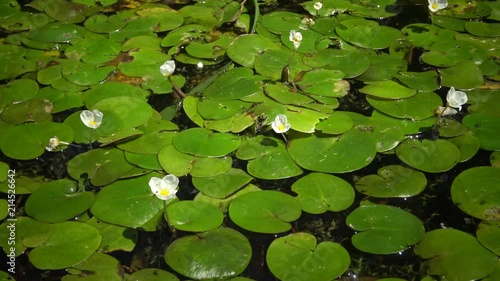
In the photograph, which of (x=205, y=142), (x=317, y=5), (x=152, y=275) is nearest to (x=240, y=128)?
(x=205, y=142)

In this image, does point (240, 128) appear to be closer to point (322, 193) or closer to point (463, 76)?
point (322, 193)

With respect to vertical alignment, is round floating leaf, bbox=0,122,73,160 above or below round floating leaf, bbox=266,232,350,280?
below

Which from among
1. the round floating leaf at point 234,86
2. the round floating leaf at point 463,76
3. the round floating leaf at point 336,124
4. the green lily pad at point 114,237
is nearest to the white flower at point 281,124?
the round floating leaf at point 336,124

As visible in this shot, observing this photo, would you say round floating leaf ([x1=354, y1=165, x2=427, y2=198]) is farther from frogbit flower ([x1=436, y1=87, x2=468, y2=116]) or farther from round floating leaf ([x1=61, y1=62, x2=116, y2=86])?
round floating leaf ([x1=61, y1=62, x2=116, y2=86])

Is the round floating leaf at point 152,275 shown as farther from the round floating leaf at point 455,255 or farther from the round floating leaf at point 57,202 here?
the round floating leaf at point 455,255

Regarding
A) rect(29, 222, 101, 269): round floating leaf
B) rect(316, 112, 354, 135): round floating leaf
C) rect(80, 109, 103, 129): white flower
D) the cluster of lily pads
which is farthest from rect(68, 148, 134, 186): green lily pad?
rect(316, 112, 354, 135): round floating leaf

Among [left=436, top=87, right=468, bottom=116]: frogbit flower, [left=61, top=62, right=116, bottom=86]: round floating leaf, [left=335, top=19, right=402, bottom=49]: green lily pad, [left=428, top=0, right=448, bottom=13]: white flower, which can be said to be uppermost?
[left=428, top=0, right=448, bottom=13]: white flower

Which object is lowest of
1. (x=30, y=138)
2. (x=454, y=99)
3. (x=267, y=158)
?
(x=30, y=138)
